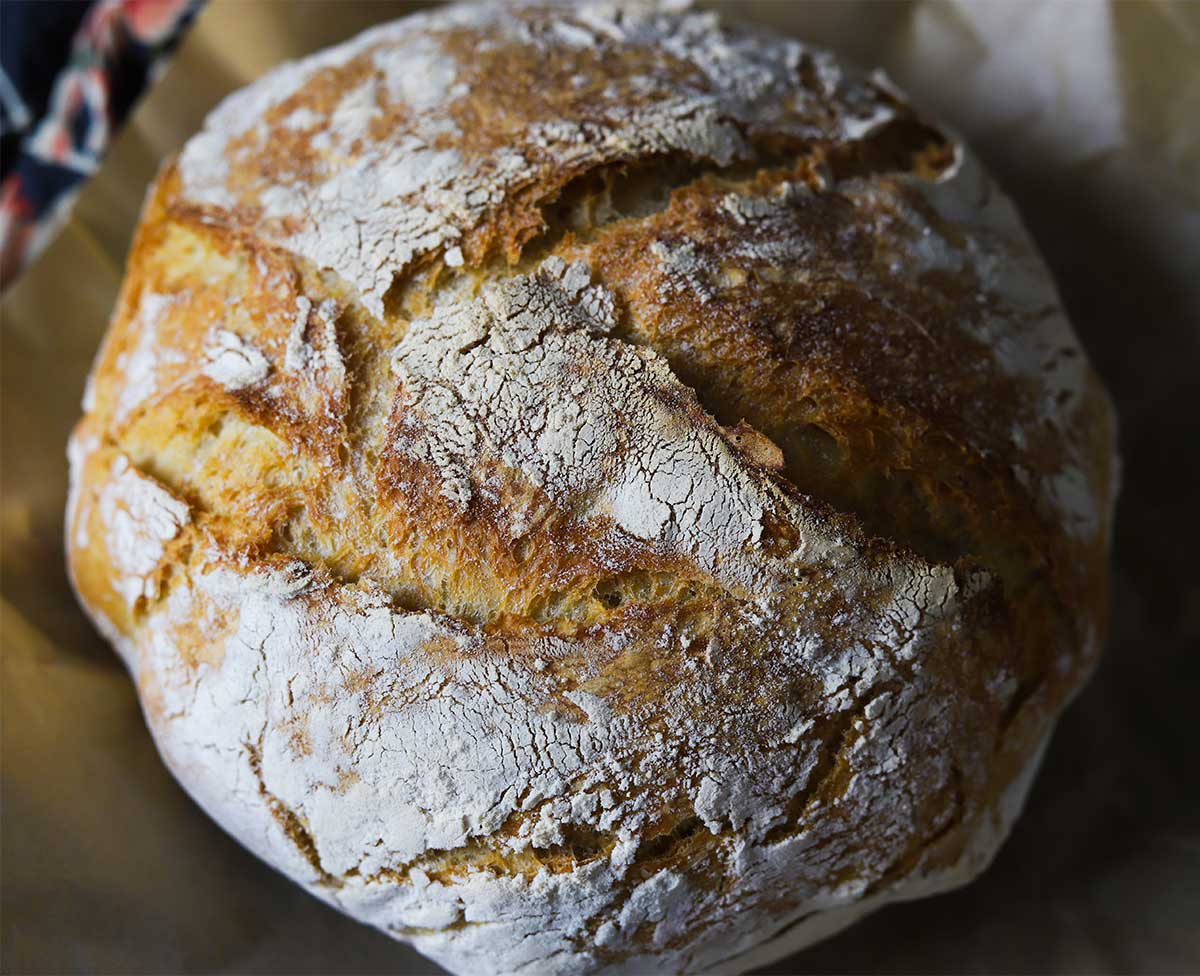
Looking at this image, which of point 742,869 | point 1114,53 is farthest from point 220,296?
point 1114,53

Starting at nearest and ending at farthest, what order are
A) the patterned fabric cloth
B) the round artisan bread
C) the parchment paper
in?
the round artisan bread
the parchment paper
the patterned fabric cloth

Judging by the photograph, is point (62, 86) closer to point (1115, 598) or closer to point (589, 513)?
point (589, 513)

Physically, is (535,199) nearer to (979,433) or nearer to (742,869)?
(979,433)

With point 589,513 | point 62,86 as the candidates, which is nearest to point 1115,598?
point 589,513

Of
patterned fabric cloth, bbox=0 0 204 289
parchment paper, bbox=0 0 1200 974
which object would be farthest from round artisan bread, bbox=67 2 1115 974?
patterned fabric cloth, bbox=0 0 204 289

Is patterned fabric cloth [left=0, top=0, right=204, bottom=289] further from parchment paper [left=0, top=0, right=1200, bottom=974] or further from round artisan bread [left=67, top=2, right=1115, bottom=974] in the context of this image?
round artisan bread [left=67, top=2, right=1115, bottom=974]

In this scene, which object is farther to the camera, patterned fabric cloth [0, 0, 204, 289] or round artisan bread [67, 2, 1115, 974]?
patterned fabric cloth [0, 0, 204, 289]
